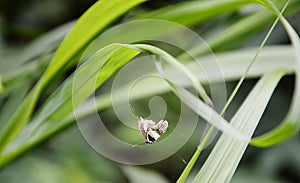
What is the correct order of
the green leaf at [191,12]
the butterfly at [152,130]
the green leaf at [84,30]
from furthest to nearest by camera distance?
1. the green leaf at [191,12]
2. the green leaf at [84,30]
3. the butterfly at [152,130]

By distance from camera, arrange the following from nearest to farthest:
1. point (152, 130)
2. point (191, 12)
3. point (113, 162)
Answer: point (152, 130)
point (191, 12)
point (113, 162)

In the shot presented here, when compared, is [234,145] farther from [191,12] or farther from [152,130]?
[191,12]

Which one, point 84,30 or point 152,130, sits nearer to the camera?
point 152,130

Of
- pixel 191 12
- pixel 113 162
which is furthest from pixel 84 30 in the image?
pixel 113 162

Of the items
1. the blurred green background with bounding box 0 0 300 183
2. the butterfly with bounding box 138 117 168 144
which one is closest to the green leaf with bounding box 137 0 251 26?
the blurred green background with bounding box 0 0 300 183

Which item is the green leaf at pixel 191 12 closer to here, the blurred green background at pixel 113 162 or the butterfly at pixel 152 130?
the blurred green background at pixel 113 162

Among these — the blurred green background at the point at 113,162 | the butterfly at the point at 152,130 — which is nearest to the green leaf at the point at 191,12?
the blurred green background at the point at 113,162

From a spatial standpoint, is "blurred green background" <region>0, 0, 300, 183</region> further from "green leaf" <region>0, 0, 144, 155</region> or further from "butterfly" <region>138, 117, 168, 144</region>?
"butterfly" <region>138, 117, 168, 144</region>

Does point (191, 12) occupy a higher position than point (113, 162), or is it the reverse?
point (191, 12)

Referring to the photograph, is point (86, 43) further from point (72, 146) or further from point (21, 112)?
point (72, 146)

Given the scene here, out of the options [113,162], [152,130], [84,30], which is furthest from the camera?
[113,162]
